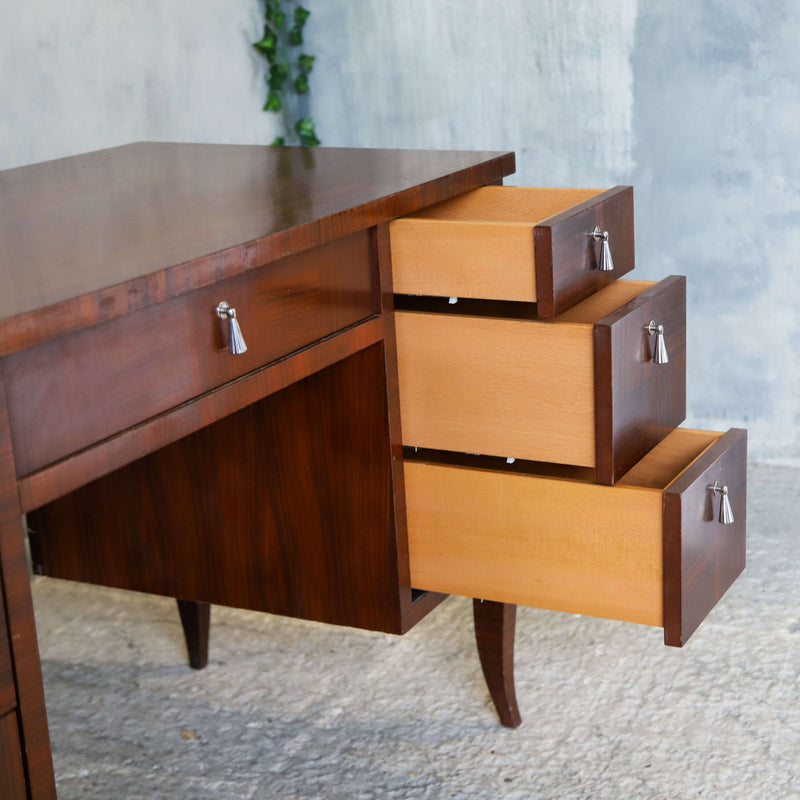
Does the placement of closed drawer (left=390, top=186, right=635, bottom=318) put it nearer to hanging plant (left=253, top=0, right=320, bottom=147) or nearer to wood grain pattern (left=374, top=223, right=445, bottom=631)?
wood grain pattern (left=374, top=223, right=445, bottom=631)

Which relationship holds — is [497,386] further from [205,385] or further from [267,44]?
[267,44]

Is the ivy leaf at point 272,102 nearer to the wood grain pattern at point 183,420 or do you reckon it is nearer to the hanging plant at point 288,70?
the hanging plant at point 288,70

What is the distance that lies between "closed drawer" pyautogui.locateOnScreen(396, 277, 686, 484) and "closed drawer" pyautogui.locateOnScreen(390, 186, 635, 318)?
3 centimetres

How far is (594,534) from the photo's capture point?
134cm

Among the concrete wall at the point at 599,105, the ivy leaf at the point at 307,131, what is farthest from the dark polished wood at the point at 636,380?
the ivy leaf at the point at 307,131

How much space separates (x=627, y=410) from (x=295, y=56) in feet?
5.57

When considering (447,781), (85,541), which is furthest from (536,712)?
(85,541)

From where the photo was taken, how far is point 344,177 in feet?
4.86

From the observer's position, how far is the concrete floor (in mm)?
1527

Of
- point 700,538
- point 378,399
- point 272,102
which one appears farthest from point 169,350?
point 272,102

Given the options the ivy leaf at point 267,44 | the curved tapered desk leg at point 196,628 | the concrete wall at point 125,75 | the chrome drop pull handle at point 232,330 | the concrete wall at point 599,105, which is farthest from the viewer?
the ivy leaf at point 267,44

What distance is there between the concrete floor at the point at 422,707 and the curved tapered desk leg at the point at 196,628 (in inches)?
0.9

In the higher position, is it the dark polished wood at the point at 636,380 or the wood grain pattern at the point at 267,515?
the dark polished wood at the point at 636,380

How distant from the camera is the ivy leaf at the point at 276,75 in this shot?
2.72 m
